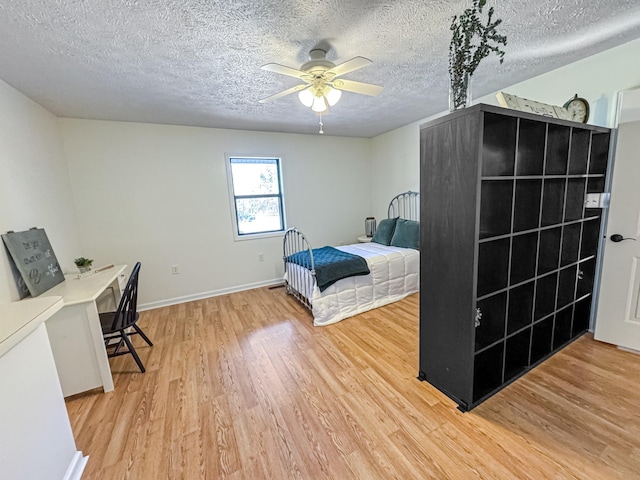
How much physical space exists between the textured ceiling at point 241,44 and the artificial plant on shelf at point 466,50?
0.14 metres

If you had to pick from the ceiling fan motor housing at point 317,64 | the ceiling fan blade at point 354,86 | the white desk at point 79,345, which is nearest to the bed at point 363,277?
the ceiling fan blade at point 354,86

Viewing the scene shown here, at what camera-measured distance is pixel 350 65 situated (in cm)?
171

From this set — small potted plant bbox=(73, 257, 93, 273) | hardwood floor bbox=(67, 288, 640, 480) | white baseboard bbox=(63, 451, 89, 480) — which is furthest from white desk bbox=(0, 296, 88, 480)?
small potted plant bbox=(73, 257, 93, 273)

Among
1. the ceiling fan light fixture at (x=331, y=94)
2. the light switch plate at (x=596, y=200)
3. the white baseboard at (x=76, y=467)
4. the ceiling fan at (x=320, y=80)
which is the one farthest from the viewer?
the light switch plate at (x=596, y=200)

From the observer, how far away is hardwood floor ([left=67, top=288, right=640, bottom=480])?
4.62ft

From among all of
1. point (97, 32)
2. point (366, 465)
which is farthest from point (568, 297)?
point (97, 32)

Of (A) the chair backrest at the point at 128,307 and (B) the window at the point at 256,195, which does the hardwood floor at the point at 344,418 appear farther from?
(B) the window at the point at 256,195

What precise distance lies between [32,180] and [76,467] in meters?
2.37

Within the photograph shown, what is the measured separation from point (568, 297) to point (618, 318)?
0.36 meters

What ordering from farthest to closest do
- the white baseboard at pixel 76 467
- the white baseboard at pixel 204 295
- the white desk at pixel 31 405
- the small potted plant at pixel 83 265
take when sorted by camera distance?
the white baseboard at pixel 204 295, the small potted plant at pixel 83 265, the white baseboard at pixel 76 467, the white desk at pixel 31 405

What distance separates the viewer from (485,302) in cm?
189

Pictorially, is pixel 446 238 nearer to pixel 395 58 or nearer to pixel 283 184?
pixel 395 58

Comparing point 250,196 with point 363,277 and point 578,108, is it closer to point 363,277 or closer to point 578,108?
point 363,277

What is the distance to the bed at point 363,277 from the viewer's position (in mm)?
2991
